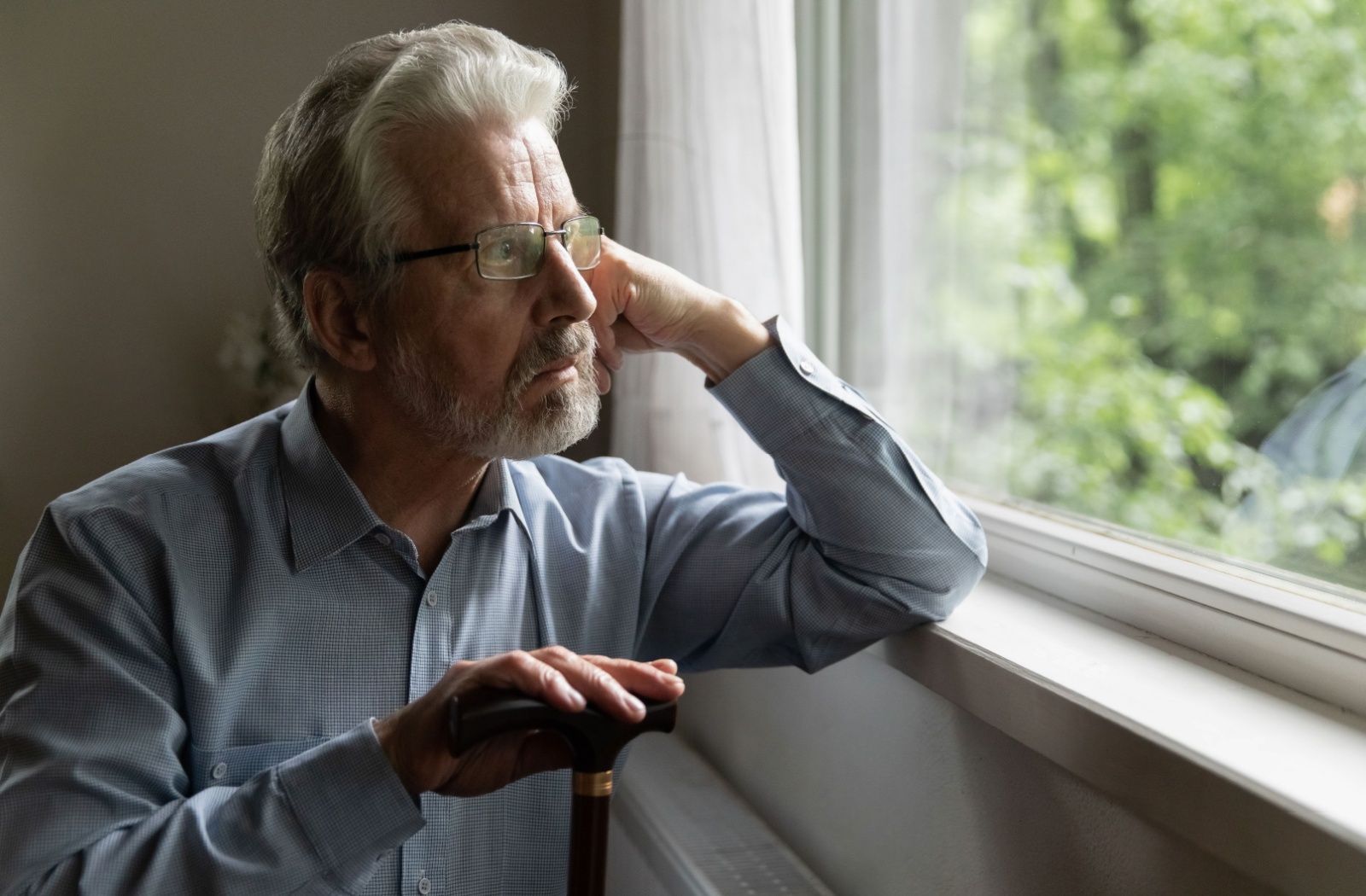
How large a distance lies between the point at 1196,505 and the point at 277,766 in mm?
990

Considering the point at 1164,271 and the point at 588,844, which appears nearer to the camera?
the point at 588,844

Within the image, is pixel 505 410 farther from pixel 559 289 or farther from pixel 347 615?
pixel 347 615

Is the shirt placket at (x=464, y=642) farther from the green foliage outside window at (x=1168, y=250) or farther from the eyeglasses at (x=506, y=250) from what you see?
the green foliage outside window at (x=1168, y=250)

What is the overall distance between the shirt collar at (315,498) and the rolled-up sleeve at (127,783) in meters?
0.16

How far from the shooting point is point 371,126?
1180 mm

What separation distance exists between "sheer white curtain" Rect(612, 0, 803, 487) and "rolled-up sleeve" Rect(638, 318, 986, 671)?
0.27 meters

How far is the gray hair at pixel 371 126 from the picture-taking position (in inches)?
46.3

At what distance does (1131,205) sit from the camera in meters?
1.33

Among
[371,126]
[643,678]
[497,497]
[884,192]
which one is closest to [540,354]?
[497,497]

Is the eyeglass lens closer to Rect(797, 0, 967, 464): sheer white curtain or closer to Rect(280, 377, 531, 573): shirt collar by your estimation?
Rect(280, 377, 531, 573): shirt collar

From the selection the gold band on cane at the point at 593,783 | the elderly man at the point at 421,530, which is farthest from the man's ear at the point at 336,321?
the gold band on cane at the point at 593,783

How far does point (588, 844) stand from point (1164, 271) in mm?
918

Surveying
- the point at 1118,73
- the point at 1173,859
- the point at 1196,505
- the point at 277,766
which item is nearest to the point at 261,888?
the point at 277,766

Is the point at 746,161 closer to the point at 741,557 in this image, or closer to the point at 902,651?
the point at 741,557
